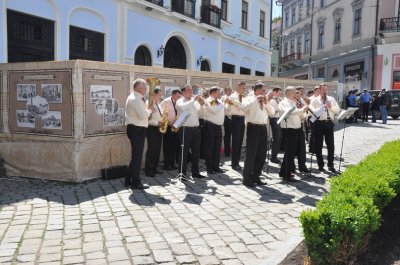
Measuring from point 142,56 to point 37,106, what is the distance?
31.2ft

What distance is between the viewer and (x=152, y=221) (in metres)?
5.65

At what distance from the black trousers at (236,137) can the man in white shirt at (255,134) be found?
1582mm

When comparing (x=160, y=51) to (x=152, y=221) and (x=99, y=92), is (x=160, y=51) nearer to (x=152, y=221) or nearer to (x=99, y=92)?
(x=99, y=92)

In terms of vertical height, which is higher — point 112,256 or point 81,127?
point 81,127

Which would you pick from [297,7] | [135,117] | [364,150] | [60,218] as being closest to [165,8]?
[364,150]

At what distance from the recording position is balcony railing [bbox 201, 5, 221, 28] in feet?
68.7

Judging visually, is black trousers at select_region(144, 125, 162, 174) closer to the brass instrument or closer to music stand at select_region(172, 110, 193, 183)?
the brass instrument

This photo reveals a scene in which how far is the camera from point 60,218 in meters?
5.75

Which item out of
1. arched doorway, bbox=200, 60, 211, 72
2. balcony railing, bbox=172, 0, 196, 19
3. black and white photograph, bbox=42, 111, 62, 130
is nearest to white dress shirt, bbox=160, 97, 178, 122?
black and white photograph, bbox=42, 111, 62, 130

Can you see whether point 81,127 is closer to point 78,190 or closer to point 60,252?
point 78,190

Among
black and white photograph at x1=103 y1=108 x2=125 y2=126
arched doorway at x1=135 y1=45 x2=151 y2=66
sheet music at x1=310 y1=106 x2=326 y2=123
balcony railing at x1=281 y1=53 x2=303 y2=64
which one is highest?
balcony railing at x1=281 y1=53 x2=303 y2=64

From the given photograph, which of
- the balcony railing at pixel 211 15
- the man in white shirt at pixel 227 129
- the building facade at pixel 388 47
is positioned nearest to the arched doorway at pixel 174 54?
the balcony railing at pixel 211 15

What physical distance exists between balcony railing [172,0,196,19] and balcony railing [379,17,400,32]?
17.6 m

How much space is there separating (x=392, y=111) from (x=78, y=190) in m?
21.8
